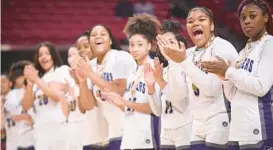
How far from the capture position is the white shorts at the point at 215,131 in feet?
15.6

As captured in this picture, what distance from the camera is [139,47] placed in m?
5.99

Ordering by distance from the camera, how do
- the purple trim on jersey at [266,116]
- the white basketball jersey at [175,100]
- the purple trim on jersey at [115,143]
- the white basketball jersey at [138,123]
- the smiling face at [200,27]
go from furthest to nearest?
the purple trim on jersey at [115,143], the white basketball jersey at [138,123], the white basketball jersey at [175,100], the smiling face at [200,27], the purple trim on jersey at [266,116]

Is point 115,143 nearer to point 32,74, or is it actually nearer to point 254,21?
point 32,74

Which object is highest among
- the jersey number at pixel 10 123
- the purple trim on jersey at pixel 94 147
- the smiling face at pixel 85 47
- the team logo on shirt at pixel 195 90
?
the smiling face at pixel 85 47

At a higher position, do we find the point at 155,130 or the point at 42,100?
the point at 42,100

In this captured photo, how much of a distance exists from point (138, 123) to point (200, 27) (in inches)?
48.9

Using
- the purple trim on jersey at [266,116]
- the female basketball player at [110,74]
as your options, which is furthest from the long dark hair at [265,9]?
the female basketball player at [110,74]

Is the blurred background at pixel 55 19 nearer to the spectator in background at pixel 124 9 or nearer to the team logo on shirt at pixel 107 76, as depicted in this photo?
the spectator in background at pixel 124 9

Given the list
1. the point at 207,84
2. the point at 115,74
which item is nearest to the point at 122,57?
the point at 115,74

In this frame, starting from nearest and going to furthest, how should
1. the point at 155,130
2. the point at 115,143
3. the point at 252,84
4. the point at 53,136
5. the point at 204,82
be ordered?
1. the point at 252,84
2. the point at 204,82
3. the point at 155,130
4. the point at 115,143
5. the point at 53,136

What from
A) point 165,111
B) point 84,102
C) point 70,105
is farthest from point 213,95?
point 70,105

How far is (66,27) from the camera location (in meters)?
14.2

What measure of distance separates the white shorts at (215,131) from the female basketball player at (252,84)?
0.28 m

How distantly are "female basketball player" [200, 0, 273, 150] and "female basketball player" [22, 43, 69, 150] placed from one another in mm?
3148
